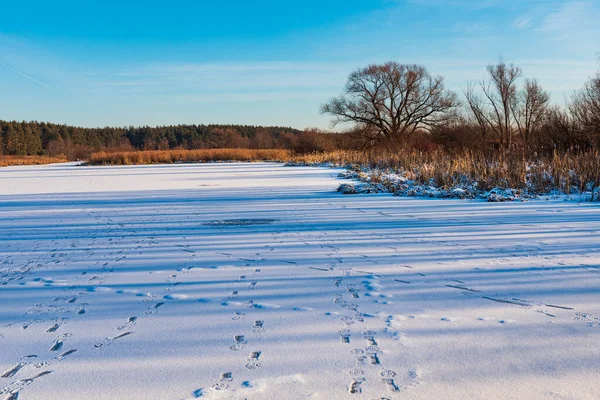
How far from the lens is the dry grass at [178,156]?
99.0 feet

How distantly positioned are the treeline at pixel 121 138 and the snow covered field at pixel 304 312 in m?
50.1

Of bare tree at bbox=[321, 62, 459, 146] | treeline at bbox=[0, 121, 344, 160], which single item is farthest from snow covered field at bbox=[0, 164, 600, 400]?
treeline at bbox=[0, 121, 344, 160]

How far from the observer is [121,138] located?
8744cm

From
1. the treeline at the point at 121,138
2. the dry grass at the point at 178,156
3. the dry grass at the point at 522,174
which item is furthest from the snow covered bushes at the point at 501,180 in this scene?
the treeline at the point at 121,138

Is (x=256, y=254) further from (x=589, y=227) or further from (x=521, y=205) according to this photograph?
(x=521, y=205)

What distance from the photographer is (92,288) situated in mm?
2781

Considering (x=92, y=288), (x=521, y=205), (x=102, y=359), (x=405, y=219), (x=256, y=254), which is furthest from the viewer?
(x=521, y=205)

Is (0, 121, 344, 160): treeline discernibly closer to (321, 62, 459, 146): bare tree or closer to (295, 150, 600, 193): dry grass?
(321, 62, 459, 146): bare tree

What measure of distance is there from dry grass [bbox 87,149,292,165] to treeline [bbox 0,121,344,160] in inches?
763

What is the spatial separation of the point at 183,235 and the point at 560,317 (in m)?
3.45

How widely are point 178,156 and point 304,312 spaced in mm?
31801

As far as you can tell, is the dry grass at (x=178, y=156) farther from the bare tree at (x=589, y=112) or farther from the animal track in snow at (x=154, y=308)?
the animal track in snow at (x=154, y=308)

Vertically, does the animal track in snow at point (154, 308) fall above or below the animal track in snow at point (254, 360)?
below

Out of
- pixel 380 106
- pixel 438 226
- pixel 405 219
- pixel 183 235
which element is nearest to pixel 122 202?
pixel 183 235
